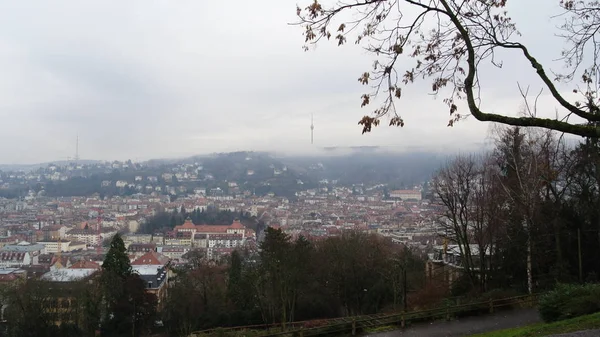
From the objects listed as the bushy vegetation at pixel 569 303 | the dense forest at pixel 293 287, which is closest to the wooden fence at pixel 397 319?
the bushy vegetation at pixel 569 303

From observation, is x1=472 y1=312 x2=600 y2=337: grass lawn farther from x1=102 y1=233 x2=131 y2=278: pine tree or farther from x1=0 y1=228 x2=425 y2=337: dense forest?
x1=102 y1=233 x2=131 y2=278: pine tree

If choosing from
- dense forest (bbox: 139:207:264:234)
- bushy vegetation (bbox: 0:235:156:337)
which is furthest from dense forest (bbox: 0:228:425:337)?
dense forest (bbox: 139:207:264:234)

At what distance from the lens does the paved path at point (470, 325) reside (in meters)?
9.06

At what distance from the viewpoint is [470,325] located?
31.1ft

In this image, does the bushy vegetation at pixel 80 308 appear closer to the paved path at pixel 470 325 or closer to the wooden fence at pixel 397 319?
the wooden fence at pixel 397 319

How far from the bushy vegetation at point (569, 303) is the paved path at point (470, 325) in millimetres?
1078

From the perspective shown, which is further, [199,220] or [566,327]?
[199,220]

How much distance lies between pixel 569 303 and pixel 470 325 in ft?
7.12

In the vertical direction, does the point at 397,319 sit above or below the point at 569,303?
below

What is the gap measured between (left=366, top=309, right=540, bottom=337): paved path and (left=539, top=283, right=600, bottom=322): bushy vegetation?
1.08 meters

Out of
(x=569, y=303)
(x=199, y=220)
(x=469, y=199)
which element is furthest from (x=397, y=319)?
(x=199, y=220)

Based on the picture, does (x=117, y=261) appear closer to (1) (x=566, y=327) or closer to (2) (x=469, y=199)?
(2) (x=469, y=199)

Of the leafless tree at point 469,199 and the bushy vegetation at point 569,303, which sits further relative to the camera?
the leafless tree at point 469,199

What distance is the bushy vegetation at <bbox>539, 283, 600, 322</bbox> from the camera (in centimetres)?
764
